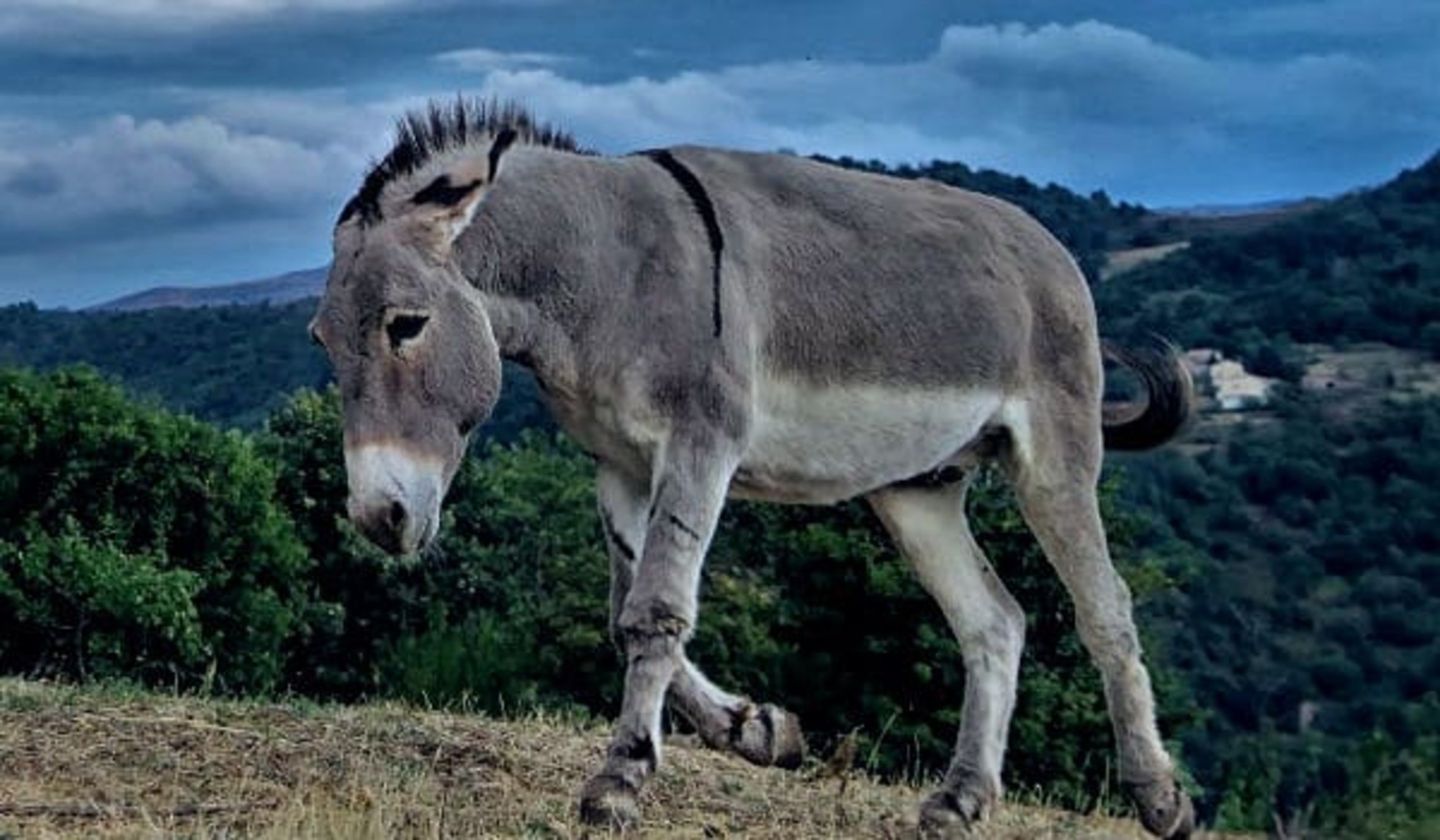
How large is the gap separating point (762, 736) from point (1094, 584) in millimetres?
1990

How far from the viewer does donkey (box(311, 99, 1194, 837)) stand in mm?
8641

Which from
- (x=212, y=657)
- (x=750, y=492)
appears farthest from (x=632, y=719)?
(x=212, y=657)

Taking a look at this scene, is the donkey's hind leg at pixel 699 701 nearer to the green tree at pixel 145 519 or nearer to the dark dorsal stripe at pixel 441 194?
the dark dorsal stripe at pixel 441 194

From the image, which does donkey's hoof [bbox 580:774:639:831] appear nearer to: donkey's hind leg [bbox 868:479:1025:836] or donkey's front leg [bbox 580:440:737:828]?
donkey's front leg [bbox 580:440:737:828]

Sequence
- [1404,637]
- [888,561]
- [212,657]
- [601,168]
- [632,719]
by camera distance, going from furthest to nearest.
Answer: [1404,637] → [212,657] → [888,561] → [601,168] → [632,719]

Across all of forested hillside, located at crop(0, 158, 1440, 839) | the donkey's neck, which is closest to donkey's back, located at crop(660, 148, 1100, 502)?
the donkey's neck

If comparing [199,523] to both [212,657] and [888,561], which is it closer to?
[212,657]

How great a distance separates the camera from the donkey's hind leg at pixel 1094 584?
10.6 meters

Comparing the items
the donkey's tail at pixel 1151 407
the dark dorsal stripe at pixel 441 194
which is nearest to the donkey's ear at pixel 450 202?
the dark dorsal stripe at pixel 441 194

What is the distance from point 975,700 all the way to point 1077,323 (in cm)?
173

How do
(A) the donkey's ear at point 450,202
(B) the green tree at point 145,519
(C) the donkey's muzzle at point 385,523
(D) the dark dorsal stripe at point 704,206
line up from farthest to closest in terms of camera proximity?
(B) the green tree at point 145,519 → (D) the dark dorsal stripe at point 704,206 → (A) the donkey's ear at point 450,202 → (C) the donkey's muzzle at point 385,523

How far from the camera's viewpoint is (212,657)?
28.0 meters

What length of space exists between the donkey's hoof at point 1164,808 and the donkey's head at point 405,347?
142 inches

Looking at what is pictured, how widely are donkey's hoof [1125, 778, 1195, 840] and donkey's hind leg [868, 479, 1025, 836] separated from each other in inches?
25.5
